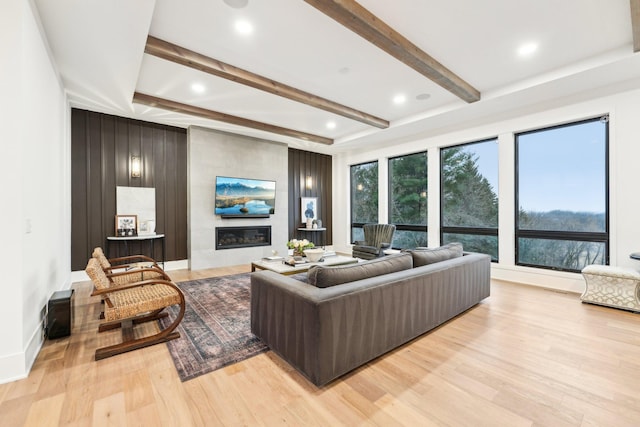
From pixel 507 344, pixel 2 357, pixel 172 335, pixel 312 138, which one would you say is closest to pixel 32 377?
pixel 2 357

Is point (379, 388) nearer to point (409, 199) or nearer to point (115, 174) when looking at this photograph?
point (409, 199)

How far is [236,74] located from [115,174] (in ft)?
10.4

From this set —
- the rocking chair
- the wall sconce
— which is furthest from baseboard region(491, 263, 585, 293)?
the wall sconce

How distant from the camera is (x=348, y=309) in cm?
196

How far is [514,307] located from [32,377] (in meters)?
4.84

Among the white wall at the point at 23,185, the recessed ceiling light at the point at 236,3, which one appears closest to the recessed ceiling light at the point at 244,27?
the recessed ceiling light at the point at 236,3

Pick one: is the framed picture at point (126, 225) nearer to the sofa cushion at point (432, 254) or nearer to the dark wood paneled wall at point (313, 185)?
the dark wood paneled wall at point (313, 185)

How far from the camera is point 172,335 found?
8.80 ft

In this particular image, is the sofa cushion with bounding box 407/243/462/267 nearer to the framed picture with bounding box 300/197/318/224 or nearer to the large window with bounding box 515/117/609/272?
the large window with bounding box 515/117/609/272

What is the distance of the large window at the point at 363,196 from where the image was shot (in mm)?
7461

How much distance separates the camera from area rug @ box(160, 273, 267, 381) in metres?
2.26

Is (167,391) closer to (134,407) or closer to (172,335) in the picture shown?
(134,407)

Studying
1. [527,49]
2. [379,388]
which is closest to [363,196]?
[527,49]

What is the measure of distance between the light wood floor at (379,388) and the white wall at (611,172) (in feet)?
5.35
